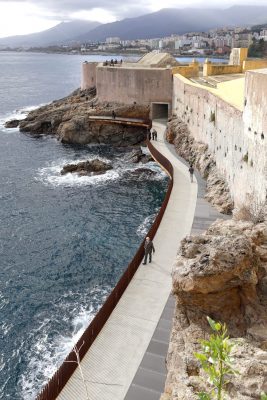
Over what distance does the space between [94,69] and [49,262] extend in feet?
118

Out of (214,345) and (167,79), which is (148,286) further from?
(167,79)

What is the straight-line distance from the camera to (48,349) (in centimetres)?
1451

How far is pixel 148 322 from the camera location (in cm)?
1281

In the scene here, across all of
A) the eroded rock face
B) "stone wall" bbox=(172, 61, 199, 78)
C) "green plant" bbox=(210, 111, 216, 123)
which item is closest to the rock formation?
"green plant" bbox=(210, 111, 216, 123)

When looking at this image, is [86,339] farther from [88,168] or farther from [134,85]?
[134,85]

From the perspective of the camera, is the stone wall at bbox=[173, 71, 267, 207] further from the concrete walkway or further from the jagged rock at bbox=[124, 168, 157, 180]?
the jagged rock at bbox=[124, 168, 157, 180]

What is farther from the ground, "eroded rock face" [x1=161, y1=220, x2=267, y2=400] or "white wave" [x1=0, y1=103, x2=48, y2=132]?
"eroded rock face" [x1=161, y1=220, x2=267, y2=400]

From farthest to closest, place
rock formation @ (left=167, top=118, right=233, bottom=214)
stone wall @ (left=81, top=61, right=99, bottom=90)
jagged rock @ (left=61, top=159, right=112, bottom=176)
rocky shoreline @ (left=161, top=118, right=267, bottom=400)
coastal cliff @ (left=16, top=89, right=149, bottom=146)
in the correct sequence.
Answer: stone wall @ (left=81, top=61, right=99, bottom=90) → coastal cliff @ (left=16, top=89, right=149, bottom=146) → jagged rock @ (left=61, top=159, right=112, bottom=176) → rock formation @ (left=167, top=118, right=233, bottom=214) → rocky shoreline @ (left=161, top=118, right=267, bottom=400)

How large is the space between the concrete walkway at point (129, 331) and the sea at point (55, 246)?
2.62m

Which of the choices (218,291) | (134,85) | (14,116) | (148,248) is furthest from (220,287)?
(14,116)

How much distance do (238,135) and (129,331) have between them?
35.8ft

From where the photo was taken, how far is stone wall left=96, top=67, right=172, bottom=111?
41469 millimetres

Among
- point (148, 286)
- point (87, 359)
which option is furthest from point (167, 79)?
point (87, 359)

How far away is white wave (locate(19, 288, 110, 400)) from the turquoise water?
0.11 feet
